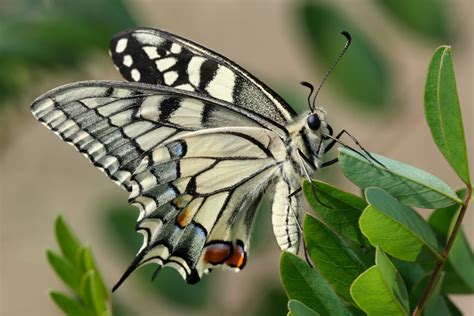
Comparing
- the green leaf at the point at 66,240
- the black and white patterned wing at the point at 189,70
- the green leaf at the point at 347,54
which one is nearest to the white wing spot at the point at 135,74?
the black and white patterned wing at the point at 189,70

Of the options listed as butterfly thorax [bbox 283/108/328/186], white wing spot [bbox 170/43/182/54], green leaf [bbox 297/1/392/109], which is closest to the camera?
butterfly thorax [bbox 283/108/328/186]

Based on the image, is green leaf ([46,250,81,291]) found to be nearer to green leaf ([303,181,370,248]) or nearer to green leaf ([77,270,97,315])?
green leaf ([77,270,97,315])

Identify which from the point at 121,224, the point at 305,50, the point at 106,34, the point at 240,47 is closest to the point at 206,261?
the point at 121,224

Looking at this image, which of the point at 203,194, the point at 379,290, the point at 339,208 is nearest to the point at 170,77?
the point at 203,194

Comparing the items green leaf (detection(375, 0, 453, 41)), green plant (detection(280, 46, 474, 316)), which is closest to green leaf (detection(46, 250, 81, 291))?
green plant (detection(280, 46, 474, 316))

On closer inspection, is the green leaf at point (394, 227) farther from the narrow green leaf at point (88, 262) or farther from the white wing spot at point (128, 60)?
the white wing spot at point (128, 60)

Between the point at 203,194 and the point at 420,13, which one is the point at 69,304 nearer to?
the point at 203,194
